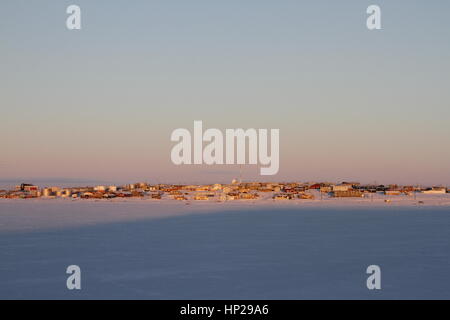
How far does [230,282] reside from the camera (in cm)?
1324

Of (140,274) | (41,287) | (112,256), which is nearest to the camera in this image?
(41,287)

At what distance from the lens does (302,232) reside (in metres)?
25.9

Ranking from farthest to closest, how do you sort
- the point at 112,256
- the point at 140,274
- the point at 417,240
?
the point at 417,240 → the point at 112,256 → the point at 140,274

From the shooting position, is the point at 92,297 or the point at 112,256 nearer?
the point at 92,297
